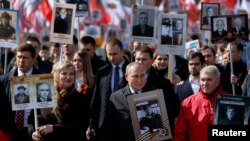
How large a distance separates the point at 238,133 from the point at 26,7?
47.4ft

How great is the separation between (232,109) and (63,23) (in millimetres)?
4498

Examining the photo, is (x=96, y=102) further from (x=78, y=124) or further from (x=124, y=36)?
(x=124, y=36)

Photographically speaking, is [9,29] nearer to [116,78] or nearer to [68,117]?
[116,78]

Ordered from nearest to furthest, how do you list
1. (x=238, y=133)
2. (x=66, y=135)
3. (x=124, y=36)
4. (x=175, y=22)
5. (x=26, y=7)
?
(x=238, y=133), (x=66, y=135), (x=175, y=22), (x=26, y=7), (x=124, y=36)

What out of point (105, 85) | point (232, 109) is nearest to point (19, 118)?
point (105, 85)

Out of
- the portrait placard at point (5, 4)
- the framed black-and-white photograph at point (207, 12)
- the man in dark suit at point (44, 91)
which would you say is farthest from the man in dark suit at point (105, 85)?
the framed black-and-white photograph at point (207, 12)

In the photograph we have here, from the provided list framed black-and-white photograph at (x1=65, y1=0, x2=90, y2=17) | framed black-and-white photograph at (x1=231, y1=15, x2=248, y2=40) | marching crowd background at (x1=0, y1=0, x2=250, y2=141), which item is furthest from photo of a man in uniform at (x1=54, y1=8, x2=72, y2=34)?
framed black-and-white photograph at (x1=231, y1=15, x2=248, y2=40)

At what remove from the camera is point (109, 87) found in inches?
395

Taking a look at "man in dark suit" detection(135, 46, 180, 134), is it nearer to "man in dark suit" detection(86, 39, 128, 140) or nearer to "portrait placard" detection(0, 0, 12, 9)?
"man in dark suit" detection(86, 39, 128, 140)

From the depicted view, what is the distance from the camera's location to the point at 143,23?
40.5ft

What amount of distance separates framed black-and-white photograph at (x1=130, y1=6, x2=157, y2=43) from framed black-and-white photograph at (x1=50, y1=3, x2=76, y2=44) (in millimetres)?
928

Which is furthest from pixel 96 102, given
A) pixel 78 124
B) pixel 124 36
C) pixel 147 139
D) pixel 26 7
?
pixel 124 36

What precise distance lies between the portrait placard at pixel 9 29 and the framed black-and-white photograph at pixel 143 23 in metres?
→ 1.84

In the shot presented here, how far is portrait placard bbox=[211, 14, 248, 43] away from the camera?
1127cm
